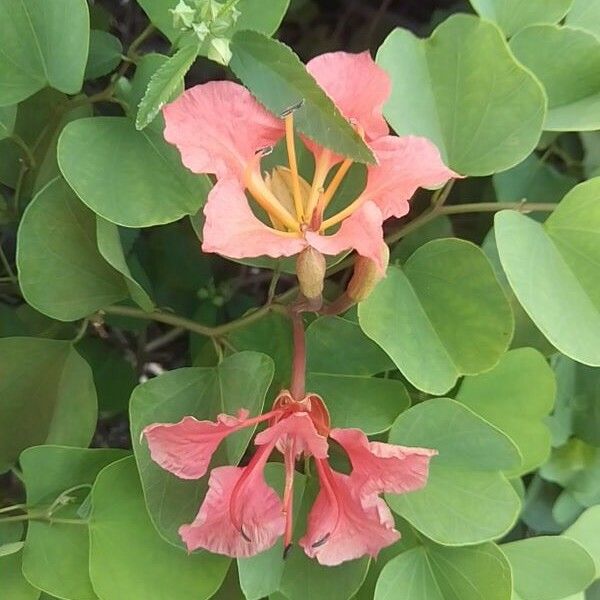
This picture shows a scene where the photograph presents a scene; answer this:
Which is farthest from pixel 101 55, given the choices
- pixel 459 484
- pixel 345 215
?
pixel 459 484

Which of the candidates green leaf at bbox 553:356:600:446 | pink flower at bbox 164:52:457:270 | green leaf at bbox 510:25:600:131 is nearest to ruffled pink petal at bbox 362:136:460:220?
pink flower at bbox 164:52:457:270

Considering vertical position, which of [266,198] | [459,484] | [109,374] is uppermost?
[266,198]

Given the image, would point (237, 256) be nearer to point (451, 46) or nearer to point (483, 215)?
point (451, 46)

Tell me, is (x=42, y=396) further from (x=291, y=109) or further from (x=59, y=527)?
(x=291, y=109)

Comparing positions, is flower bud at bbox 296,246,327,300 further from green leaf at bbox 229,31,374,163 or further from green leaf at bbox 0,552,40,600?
green leaf at bbox 0,552,40,600

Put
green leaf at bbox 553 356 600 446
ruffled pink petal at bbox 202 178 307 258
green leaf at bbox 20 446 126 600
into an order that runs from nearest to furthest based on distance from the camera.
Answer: ruffled pink petal at bbox 202 178 307 258, green leaf at bbox 20 446 126 600, green leaf at bbox 553 356 600 446

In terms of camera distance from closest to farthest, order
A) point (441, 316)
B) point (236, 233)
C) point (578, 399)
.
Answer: point (236, 233), point (441, 316), point (578, 399)
